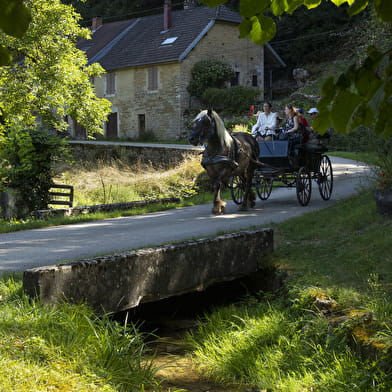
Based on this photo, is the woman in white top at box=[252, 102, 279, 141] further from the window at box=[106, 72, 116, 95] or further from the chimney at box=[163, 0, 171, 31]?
the window at box=[106, 72, 116, 95]

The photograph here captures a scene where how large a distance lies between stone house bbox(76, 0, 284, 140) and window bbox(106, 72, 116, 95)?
0.07 metres

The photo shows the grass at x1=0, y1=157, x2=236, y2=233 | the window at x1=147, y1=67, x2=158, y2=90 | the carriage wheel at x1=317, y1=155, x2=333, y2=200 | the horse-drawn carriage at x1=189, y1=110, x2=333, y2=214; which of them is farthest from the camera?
the window at x1=147, y1=67, x2=158, y2=90

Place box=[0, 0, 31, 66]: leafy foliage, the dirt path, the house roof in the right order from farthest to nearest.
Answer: the house roof
the dirt path
box=[0, 0, 31, 66]: leafy foliage

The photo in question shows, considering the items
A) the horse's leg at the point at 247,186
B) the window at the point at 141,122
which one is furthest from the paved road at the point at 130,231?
the window at the point at 141,122

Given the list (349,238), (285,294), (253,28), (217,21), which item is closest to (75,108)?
(349,238)

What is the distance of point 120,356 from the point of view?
452 cm

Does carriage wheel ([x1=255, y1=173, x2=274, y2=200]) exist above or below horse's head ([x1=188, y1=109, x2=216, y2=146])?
below

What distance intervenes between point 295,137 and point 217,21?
2543 cm

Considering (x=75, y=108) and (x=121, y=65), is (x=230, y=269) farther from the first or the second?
(x=121, y=65)

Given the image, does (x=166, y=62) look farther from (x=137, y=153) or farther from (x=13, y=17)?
(x=13, y=17)

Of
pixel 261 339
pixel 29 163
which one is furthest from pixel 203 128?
pixel 261 339

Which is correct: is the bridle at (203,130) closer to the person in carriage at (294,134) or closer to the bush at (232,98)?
the person in carriage at (294,134)

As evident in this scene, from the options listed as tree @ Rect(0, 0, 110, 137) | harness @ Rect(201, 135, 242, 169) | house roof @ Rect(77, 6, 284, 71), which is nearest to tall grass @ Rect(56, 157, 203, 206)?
tree @ Rect(0, 0, 110, 137)

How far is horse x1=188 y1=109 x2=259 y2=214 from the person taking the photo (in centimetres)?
1088
